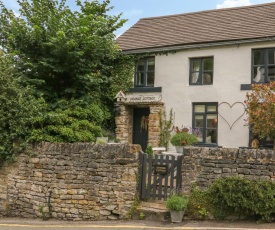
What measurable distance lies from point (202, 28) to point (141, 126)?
561cm

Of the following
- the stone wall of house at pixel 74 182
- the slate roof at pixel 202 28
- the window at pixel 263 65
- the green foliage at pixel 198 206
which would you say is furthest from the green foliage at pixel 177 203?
the slate roof at pixel 202 28

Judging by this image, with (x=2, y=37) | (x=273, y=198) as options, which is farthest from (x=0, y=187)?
(x=273, y=198)

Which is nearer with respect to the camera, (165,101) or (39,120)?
(39,120)

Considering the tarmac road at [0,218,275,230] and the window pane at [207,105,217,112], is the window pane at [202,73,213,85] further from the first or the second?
the tarmac road at [0,218,275,230]

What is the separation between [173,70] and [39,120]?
7538 mm

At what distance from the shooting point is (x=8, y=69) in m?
11.0

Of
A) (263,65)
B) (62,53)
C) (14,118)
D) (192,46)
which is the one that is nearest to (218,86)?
(263,65)

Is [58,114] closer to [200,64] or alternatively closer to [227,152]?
[227,152]

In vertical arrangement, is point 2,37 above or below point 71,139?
above

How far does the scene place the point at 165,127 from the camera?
1580cm

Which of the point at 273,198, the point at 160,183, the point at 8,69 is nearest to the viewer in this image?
the point at 273,198

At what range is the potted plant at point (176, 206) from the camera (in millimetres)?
8281

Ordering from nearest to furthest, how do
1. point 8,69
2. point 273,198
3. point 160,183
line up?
point 273,198
point 160,183
point 8,69

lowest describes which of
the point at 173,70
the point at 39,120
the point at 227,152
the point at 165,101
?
the point at 227,152
